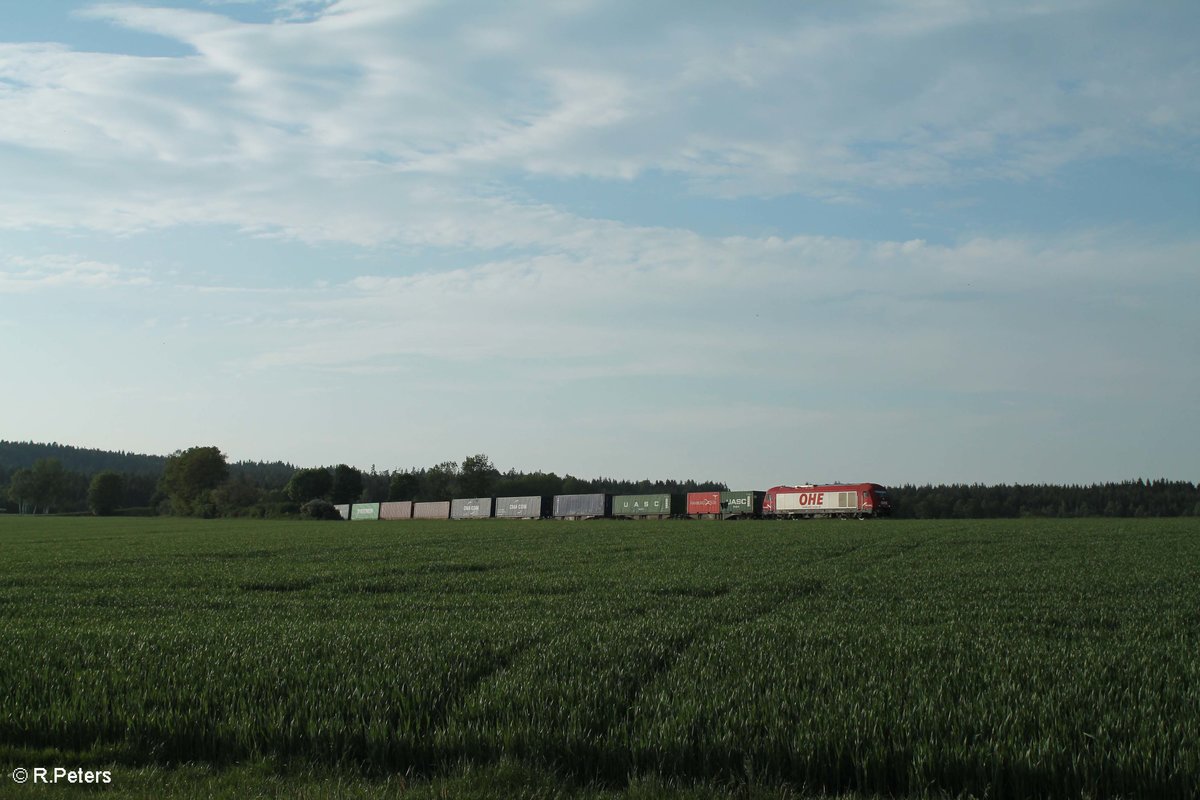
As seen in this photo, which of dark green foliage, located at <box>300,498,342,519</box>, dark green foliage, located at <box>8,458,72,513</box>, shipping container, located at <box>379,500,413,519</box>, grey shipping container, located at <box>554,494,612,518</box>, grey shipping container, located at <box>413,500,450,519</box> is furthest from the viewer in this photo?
dark green foliage, located at <box>8,458,72,513</box>

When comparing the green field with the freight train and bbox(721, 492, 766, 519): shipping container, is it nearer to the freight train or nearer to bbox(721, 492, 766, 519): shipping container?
the freight train

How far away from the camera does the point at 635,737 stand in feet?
22.7

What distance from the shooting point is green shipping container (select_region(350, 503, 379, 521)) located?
113 m

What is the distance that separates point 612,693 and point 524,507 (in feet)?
305

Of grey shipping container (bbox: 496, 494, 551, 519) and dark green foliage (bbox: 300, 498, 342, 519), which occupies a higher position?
grey shipping container (bbox: 496, 494, 551, 519)

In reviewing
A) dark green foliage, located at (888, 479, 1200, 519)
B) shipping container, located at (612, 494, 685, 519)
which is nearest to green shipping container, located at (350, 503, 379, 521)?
shipping container, located at (612, 494, 685, 519)

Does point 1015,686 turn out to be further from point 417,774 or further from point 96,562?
point 96,562

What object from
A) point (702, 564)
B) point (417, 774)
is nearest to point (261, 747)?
point (417, 774)

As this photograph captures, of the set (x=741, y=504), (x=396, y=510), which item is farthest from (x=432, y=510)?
(x=741, y=504)

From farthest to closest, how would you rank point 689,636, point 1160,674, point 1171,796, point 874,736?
point 689,636 < point 1160,674 < point 874,736 < point 1171,796

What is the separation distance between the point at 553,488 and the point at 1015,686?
611ft

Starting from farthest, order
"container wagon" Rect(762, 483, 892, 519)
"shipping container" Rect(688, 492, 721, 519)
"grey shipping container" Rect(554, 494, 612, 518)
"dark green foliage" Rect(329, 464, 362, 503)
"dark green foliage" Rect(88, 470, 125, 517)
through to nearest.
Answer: "dark green foliage" Rect(88, 470, 125, 517) < "dark green foliage" Rect(329, 464, 362, 503) < "grey shipping container" Rect(554, 494, 612, 518) < "shipping container" Rect(688, 492, 721, 519) < "container wagon" Rect(762, 483, 892, 519)

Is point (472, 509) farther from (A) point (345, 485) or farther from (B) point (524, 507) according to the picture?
(A) point (345, 485)

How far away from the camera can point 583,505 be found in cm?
9575
